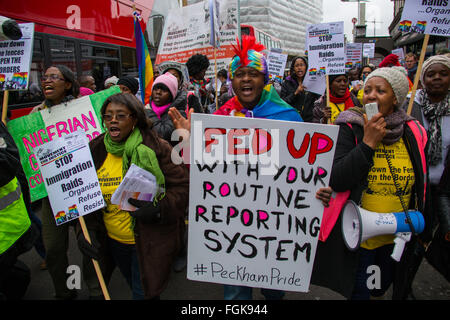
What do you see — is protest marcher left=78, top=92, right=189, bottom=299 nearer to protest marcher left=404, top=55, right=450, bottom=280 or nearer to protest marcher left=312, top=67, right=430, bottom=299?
protest marcher left=312, top=67, right=430, bottom=299

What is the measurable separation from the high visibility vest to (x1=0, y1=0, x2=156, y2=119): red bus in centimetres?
326

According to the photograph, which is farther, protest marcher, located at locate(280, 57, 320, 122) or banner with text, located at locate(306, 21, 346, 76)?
protest marcher, located at locate(280, 57, 320, 122)

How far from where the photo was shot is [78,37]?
621 centimetres

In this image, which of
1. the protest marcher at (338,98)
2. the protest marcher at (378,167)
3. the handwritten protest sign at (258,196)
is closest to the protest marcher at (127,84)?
the protest marcher at (338,98)

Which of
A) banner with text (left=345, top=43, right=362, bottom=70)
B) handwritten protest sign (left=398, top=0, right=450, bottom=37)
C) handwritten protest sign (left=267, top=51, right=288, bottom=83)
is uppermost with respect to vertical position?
banner with text (left=345, top=43, right=362, bottom=70)

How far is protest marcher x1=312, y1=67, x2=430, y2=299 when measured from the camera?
6.21ft

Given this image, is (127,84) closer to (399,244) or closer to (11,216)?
(11,216)

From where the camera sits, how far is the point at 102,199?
2131 millimetres

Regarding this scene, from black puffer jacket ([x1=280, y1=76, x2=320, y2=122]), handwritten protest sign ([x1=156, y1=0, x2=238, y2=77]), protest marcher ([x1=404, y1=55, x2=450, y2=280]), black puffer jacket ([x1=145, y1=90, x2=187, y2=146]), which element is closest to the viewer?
protest marcher ([x1=404, y1=55, x2=450, y2=280])

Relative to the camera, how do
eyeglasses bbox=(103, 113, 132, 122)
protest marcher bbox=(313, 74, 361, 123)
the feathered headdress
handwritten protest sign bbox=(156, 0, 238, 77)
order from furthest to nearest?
1. handwritten protest sign bbox=(156, 0, 238, 77)
2. protest marcher bbox=(313, 74, 361, 123)
3. the feathered headdress
4. eyeglasses bbox=(103, 113, 132, 122)

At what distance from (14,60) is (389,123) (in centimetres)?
296

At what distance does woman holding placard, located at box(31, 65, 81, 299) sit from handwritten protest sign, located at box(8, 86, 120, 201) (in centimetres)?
12

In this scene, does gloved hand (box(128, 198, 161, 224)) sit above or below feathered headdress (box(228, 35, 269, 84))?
below

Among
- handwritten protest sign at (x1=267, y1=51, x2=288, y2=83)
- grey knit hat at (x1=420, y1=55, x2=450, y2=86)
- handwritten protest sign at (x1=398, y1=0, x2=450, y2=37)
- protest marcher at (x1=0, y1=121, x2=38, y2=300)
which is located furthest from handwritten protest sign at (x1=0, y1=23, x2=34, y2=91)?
handwritten protest sign at (x1=267, y1=51, x2=288, y2=83)
